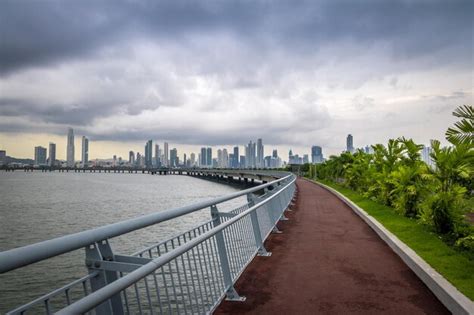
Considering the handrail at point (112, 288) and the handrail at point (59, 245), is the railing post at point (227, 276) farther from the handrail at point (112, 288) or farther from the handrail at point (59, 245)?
the handrail at point (59, 245)

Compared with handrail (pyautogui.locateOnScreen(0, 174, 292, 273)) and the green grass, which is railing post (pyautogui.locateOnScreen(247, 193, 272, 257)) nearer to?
the green grass

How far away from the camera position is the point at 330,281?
6500mm

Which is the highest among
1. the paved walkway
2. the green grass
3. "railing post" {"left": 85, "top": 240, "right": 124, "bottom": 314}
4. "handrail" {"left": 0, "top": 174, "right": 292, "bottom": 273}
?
"handrail" {"left": 0, "top": 174, "right": 292, "bottom": 273}

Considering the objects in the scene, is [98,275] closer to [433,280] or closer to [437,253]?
[433,280]

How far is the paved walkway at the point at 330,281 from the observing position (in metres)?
5.31

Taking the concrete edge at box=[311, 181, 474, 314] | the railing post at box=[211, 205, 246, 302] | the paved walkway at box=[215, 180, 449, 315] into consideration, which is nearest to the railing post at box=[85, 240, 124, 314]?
the paved walkway at box=[215, 180, 449, 315]

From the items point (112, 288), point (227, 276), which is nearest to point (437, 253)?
point (227, 276)

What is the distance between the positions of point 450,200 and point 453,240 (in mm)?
1065

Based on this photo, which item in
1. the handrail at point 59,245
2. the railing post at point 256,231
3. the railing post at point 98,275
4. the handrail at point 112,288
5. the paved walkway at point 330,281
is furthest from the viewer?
the railing post at point 256,231

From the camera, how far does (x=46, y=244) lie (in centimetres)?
214

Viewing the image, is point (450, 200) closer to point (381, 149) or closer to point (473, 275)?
point (473, 275)

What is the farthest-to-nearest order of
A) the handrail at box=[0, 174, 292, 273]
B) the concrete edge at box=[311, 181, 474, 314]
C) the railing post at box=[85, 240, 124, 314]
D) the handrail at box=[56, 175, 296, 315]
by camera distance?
the concrete edge at box=[311, 181, 474, 314] → the railing post at box=[85, 240, 124, 314] → the handrail at box=[56, 175, 296, 315] → the handrail at box=[0, 174, 292, 273]

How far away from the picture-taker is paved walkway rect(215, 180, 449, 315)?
5.31 metres

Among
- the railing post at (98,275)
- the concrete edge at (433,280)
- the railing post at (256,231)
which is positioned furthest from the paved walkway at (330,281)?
the railing post at (98,275)
